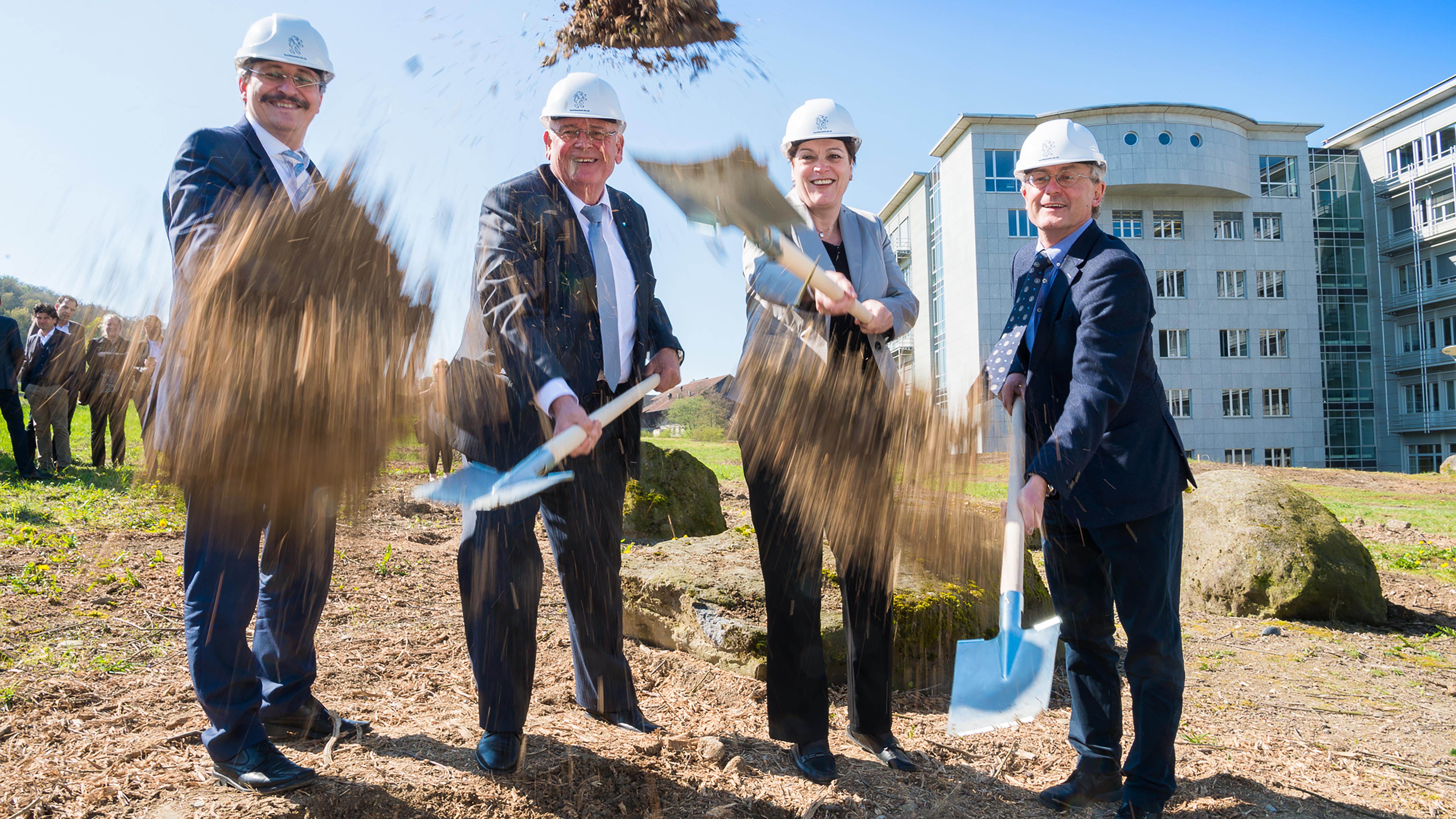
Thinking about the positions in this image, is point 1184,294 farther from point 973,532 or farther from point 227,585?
point 227,585

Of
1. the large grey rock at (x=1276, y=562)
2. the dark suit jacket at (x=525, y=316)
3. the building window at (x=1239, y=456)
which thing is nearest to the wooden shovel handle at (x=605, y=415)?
the dark suit jacket at (x=525, y=316)

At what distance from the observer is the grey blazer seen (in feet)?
8.91

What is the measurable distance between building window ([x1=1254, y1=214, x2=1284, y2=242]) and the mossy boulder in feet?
107

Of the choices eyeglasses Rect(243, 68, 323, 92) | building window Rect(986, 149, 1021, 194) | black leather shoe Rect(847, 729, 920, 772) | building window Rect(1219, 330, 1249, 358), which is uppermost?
building window Rect(986, 149, 1021, 194)

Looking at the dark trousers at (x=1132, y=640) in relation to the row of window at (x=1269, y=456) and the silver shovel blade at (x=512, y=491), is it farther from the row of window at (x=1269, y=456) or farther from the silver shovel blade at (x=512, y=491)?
the row of window at (x=1269, y=456)

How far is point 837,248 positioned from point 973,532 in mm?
1838

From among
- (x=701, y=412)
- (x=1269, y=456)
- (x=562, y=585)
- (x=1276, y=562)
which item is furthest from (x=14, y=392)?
(x=1269, y=456)

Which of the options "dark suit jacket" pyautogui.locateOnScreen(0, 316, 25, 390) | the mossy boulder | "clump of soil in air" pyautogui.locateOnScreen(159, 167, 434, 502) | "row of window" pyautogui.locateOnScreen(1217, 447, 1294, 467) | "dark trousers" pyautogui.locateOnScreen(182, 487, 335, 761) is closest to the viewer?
"clump of soil in air" pyautogui.locateOnScreen(159, 167, 434, 502)

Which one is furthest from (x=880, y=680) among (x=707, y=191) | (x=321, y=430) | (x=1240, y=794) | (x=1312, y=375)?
(x=1312, y=375)

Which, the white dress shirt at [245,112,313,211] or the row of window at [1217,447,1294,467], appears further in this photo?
the row of window at [1217,447,1294,467]

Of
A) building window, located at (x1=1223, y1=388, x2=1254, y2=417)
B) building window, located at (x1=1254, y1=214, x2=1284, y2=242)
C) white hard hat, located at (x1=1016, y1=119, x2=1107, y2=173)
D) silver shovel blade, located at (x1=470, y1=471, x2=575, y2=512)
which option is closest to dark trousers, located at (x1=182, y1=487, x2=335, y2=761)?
silver shovel blade, located at (x1=470, y1=471, x2=575, y2=512)

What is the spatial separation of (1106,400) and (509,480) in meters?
1.79

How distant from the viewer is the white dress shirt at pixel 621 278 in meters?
2.70

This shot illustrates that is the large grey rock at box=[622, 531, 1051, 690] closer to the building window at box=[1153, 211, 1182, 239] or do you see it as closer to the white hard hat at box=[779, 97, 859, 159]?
the white hard hat at box=[779, 97, 859, 159]
